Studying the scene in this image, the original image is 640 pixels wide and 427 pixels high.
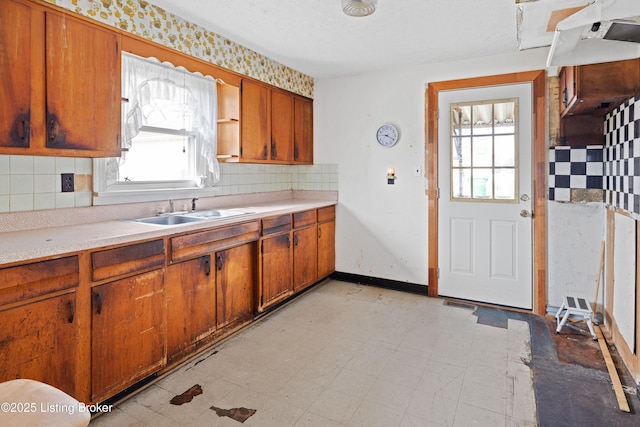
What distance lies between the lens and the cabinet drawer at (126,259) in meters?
1.85

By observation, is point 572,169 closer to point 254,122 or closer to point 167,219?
point 254,122

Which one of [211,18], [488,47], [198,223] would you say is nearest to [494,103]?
[488,47]

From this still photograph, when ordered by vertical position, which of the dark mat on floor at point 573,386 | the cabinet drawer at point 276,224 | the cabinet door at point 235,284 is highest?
the cabinet drawer at point 276,224

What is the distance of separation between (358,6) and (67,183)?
2.11 meters

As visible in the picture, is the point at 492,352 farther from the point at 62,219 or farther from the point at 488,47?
the point at 62,219

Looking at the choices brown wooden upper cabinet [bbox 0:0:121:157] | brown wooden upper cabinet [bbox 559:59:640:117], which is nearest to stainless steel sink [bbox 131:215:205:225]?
brown wooden upper cabinet [bbox 0:0:121:157]

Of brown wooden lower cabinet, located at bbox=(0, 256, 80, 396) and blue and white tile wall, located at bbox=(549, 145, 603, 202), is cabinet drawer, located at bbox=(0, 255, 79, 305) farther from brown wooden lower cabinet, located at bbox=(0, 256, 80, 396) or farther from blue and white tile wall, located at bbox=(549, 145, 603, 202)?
blue and white tile wall, located at bbox=(549, 145, 603, 202)

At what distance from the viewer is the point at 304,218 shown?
369cm

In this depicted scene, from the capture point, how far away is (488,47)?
3178mm

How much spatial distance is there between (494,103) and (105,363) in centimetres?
358

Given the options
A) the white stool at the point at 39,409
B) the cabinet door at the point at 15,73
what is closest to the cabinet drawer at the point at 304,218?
the cabinet door at the point at 15,73

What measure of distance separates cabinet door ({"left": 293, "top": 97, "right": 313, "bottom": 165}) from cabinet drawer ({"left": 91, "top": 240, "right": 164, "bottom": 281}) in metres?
2.21

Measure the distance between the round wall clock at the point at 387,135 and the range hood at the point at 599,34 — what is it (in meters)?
2.16

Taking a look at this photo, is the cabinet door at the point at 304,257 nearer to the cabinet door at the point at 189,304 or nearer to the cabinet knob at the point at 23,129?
the cabinet door at the point at 189,304
